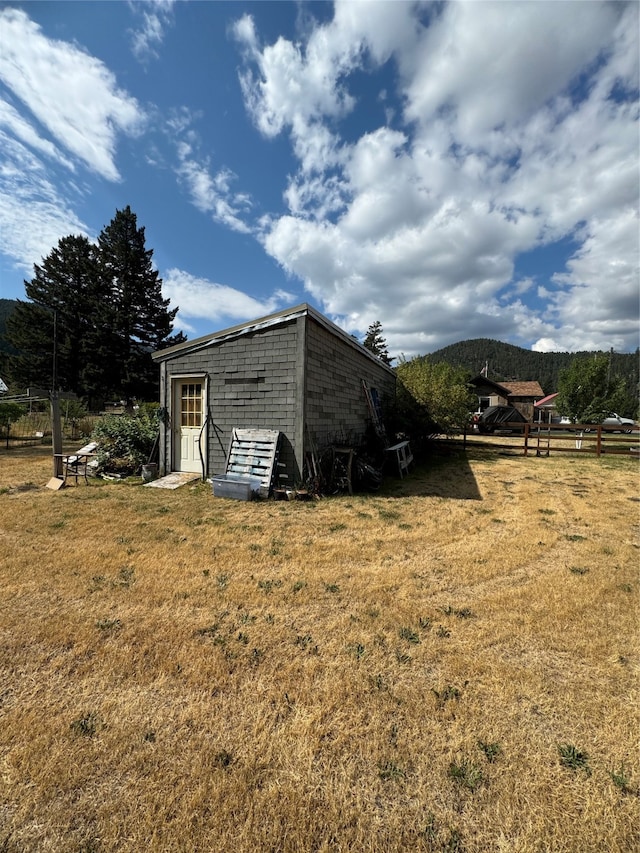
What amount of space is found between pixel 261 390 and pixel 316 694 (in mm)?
5653

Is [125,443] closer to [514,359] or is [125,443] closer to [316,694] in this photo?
[316,694]

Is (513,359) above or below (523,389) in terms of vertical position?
above

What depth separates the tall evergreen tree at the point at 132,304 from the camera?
26.3m

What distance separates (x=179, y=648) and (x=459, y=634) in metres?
1.99

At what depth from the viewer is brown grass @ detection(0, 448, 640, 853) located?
138 centimetres

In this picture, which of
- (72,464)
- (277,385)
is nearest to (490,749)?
(277,385)

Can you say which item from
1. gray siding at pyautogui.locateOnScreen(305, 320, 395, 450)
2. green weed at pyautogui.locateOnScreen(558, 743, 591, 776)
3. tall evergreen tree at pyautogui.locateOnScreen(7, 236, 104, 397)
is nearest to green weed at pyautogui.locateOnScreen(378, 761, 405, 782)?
green weed at pyautogui.locateOnScreen(558, 743, 591, 776)

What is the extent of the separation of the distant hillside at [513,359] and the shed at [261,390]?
9991cm

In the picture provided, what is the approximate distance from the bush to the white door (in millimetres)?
869

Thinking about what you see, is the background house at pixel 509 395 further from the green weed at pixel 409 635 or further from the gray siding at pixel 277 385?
the green weed at pixel 409 635

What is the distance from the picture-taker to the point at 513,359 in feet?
408

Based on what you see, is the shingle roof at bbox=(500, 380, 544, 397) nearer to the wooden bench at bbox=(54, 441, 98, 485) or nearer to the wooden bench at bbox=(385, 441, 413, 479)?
the wooden bench at bbox=(385, 441, 413, 479)

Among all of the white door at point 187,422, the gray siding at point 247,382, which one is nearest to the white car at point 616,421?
the gray siding at point 247,382

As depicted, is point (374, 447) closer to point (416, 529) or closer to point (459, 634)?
point (416, 529)
